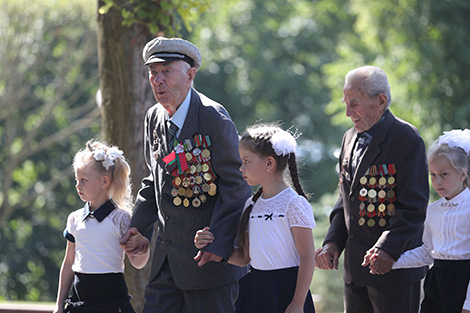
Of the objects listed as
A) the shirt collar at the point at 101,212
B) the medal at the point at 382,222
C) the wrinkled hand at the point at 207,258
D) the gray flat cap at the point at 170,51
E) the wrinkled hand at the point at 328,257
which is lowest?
the wrinkled hand at the point at 328,257

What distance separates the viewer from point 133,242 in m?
4.26

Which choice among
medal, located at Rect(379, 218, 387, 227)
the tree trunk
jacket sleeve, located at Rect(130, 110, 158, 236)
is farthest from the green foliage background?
medal, located at Rect(379, 218, 387, 227)

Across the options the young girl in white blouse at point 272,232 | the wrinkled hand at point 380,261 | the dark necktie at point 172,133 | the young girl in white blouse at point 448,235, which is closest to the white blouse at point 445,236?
the young girl in white blouse at point 448,235

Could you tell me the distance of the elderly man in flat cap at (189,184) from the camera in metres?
4.04

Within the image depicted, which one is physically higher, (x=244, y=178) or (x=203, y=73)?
(x=203, y=73)

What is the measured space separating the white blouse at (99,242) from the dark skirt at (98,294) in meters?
0.05

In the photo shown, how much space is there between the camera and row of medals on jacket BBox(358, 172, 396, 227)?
401 centimetres

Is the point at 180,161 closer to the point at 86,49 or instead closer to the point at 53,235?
the point at 86,49

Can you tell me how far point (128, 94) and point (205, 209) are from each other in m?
2.15

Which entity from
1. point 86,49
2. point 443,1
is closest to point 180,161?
point 443,1

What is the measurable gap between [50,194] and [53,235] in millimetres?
1222

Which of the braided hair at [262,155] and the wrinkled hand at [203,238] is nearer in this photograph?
the wrinkled hand at [203,238]

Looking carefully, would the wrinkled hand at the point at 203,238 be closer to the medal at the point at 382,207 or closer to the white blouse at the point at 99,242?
the white blouse at the point at 99,242

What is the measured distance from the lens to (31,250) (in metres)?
21.1
